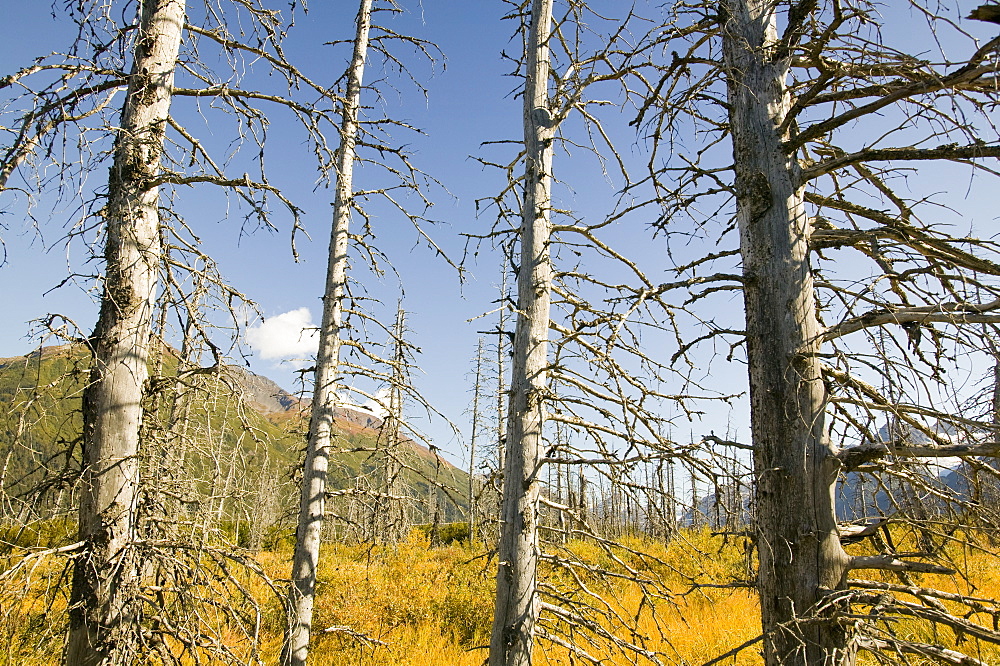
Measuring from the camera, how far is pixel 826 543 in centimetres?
247

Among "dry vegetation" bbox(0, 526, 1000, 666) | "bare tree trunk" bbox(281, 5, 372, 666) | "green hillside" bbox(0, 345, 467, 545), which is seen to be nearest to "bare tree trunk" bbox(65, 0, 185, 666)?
"green hillside" bbox(0, 345, 467, 545)

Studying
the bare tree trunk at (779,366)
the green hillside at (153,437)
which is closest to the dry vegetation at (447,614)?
the green hillside at (153,437)

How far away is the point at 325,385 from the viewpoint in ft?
20.7

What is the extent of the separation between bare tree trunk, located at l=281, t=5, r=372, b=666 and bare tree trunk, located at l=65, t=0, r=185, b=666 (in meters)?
2.63

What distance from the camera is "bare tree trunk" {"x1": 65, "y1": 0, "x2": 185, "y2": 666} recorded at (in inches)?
106

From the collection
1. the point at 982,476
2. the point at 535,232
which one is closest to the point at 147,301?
the point at 535,232

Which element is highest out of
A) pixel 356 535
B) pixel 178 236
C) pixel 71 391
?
pixel 178 236

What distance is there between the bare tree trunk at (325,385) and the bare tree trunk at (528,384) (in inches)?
88.2

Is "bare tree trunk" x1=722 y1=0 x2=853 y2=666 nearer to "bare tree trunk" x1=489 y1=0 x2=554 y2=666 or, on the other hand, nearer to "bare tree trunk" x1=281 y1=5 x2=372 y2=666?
"bare tree trunk" x1=489 y1=0 x2=554 y2=666

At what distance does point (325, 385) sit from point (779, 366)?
5.09 meters

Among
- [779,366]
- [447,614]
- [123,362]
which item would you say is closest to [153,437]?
[123,362]

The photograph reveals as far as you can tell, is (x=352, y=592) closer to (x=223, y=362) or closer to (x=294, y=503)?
(x=294, y=503)

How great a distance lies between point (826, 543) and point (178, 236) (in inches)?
159

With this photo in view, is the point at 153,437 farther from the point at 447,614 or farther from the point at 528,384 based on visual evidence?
the point at 447,614
